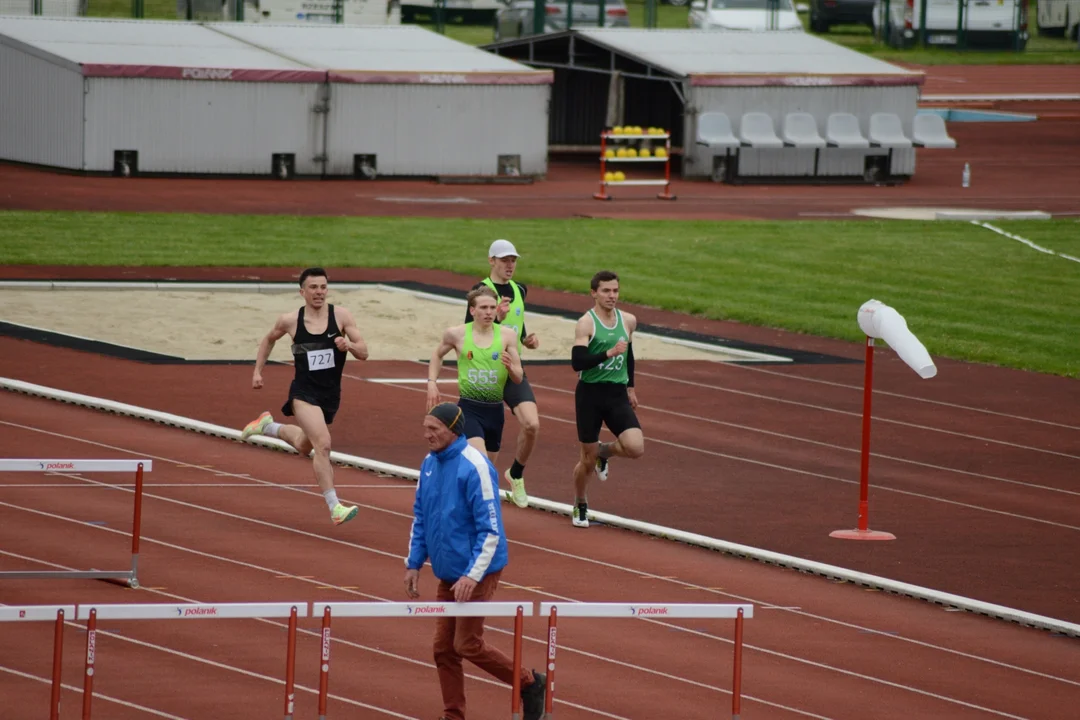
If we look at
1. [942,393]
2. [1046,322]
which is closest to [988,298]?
[1046,322]

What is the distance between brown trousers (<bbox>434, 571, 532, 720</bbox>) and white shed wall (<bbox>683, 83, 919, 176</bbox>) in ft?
112

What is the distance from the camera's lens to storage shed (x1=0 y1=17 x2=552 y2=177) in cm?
3806

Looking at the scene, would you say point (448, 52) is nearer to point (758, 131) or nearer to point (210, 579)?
point (758, 131)

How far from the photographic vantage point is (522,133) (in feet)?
138

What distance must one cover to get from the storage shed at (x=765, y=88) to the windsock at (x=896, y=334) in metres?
28.2

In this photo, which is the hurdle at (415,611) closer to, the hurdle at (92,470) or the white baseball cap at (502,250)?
the hurdle at (92,470)

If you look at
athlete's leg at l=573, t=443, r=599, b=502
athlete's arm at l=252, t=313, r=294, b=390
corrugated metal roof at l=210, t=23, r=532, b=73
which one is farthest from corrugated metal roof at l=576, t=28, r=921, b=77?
athlete's arm at l=252, t=313, r=294, b=390

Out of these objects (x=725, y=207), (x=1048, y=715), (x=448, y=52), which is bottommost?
(x=1048, y=715)

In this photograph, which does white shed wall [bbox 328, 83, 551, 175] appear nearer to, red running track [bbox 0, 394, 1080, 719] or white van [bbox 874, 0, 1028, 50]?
red running track [bbox 0, 394, 1080, 719]

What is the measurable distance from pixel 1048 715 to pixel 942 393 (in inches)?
417

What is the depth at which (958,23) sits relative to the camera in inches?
2559

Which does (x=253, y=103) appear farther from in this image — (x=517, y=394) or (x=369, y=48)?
(x=517, y=394)

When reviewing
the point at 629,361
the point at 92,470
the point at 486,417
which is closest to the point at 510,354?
the point at 486,417

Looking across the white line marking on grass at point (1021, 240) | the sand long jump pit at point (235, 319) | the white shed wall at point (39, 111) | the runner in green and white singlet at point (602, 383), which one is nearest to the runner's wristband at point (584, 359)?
the runner in green and white singlet at point (602, 383)
